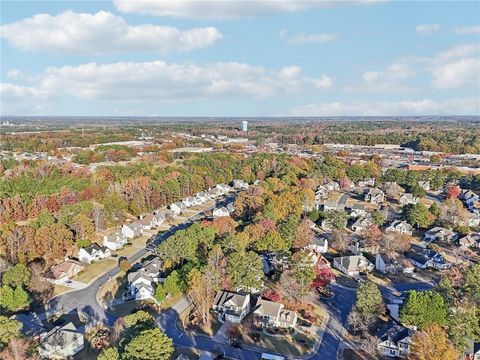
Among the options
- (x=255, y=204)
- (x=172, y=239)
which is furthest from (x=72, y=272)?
(x=255, y=204)

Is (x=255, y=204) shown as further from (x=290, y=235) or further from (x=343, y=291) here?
(x=343, y=291)

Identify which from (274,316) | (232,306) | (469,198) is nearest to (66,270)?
(232,306)

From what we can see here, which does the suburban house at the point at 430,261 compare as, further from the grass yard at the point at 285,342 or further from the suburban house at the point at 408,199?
the suburban house at the point at 408,199

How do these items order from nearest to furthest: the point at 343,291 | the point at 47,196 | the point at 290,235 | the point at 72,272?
the point at 343,291
the point at 72,272
the point at 290,235
the point at 47,196

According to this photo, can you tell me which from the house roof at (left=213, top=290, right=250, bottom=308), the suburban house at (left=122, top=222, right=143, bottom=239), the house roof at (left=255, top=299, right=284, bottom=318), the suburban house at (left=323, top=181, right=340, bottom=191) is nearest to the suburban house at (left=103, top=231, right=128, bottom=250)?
the suburban house at (left=122, top=222, right=143, bottom=239)

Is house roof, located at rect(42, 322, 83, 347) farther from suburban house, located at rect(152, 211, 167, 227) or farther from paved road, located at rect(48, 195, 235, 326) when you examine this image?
suburban house, located at rect(152, 211, 167, 227)

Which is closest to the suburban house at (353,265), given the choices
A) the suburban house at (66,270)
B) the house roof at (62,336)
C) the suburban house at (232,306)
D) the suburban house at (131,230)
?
the suburban house at (232,306)

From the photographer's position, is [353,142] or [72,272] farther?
[353,142]
